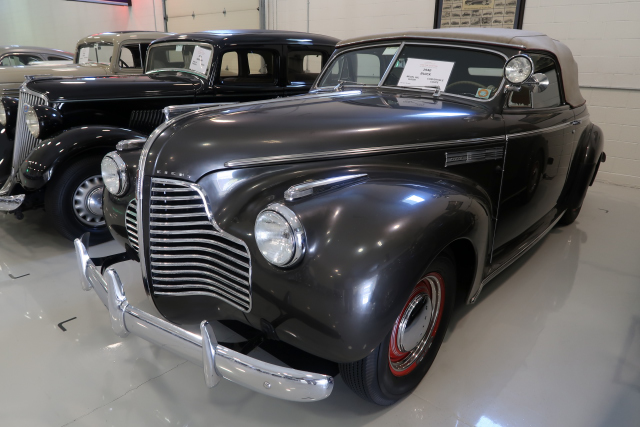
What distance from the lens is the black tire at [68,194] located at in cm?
324

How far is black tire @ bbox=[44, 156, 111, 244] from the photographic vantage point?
3.24 metres

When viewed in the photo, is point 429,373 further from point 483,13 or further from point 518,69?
point 483,13

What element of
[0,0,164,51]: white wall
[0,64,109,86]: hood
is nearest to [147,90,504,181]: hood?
[0,64,109,86]: hood

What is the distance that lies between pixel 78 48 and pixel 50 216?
15.2 ft

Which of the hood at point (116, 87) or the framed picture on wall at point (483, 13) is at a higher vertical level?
the framed picture on wall at point (483, 13)

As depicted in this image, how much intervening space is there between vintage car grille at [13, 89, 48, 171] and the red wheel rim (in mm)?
3074

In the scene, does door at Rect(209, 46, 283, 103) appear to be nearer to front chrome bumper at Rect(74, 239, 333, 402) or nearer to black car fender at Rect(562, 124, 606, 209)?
black car fender at Rect(562, 124, 606, 209)

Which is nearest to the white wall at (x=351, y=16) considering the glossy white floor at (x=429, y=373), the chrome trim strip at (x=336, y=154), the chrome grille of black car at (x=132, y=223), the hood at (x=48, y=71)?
the hood at (x=48, y=71)

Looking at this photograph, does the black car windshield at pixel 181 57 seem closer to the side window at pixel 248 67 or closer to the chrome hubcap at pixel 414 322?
the side window at pixel 248 67

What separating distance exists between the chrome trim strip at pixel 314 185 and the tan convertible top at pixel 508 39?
1341 mm

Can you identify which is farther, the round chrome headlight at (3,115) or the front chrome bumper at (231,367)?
the round chrome headlight at (3,115)

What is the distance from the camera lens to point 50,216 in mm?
3281

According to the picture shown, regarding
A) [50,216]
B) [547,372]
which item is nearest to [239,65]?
[50,216]

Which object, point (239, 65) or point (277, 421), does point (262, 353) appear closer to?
point (277, 421)
